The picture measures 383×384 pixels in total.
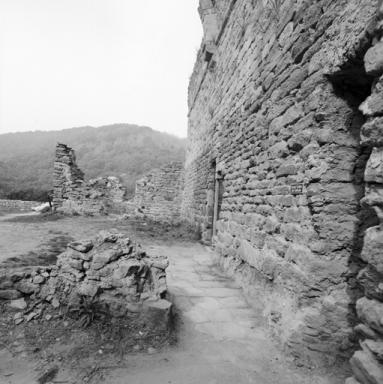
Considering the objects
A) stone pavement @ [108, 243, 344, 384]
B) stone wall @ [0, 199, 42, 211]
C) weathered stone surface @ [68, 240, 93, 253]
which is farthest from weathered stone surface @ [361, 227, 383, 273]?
stone wall @ [0, 199, 42, 211]

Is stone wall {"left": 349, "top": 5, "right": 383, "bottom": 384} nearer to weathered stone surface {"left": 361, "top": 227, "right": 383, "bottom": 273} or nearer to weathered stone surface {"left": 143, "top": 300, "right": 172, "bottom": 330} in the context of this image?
weathered stone surface {"left": 361, "top": 227, "right": 383, "bottom": 273}

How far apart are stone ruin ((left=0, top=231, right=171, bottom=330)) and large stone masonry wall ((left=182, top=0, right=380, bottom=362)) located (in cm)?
129

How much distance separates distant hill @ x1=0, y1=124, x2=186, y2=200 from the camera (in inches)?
864

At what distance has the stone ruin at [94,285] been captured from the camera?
2463mm

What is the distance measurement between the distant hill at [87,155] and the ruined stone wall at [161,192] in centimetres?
820

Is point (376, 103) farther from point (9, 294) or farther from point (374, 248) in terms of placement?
point (9, 294)

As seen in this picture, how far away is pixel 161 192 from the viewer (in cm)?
1208

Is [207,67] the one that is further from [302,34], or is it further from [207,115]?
[302,34]

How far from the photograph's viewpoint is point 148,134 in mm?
40438

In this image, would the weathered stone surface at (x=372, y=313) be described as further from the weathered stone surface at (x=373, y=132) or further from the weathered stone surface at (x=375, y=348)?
the weathered stone surface at (x=373, y=132)

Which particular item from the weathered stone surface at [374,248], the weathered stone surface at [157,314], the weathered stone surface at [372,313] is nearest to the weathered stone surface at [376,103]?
the weathered stone surface at [374,248]

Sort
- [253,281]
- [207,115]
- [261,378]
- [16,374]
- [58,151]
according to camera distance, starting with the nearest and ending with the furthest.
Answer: [16,374] < [261,378] < [253,281] < [207,115] < [58,151]

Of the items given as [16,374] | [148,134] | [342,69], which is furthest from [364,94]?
[148,134]

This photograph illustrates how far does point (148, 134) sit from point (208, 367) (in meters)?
40.4
